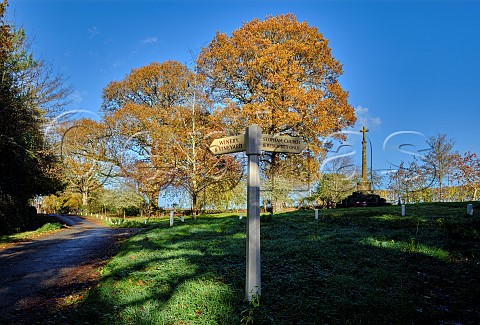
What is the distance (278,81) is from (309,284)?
62.0 feet

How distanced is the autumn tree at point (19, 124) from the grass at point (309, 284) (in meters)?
11.3

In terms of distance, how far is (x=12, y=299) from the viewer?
6547 millimetres

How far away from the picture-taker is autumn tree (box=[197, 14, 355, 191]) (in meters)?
22.8

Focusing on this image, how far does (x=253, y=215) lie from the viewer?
532cm

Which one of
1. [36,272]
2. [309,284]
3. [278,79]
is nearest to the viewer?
[309,284]

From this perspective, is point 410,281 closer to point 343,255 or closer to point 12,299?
point 343,255

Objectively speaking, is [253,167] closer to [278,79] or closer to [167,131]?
[278,79]

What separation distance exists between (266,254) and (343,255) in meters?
1.76

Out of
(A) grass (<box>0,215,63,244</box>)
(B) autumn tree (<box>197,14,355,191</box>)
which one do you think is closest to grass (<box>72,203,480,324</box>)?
(A) grass (<box>0,215,63,244</box>)

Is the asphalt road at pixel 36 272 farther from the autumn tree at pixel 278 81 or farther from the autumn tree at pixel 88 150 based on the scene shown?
the autumn tree at pixel 88 150

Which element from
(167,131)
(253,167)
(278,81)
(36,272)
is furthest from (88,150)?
(253,167)

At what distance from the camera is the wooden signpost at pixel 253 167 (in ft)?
17.0

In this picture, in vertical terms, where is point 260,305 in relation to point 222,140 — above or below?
below

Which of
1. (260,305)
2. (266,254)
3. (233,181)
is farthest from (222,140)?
(233,181)
